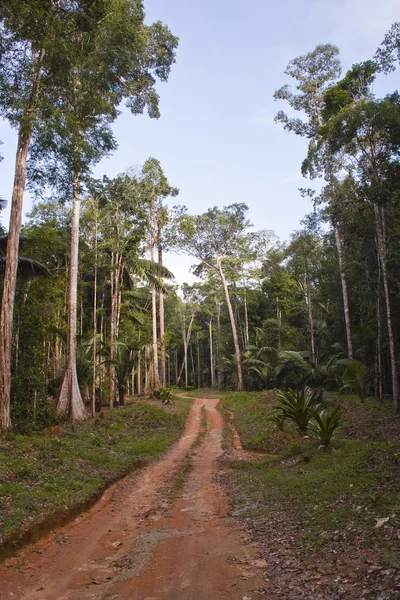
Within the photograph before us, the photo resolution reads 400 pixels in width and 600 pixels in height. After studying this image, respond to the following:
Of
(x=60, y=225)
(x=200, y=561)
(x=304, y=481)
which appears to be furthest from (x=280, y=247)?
(x=200, y=561)

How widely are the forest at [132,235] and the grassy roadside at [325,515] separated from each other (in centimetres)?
138

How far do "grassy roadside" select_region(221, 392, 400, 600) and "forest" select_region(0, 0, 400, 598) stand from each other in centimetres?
138

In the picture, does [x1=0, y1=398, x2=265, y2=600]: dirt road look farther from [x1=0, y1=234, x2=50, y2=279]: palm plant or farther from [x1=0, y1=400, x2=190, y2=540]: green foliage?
[x1=0, y1=234, x2=50, y2=279]: palm plant

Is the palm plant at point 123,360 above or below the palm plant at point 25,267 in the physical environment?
below

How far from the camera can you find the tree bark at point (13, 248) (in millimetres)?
9492

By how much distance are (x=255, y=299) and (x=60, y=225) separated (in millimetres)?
20219

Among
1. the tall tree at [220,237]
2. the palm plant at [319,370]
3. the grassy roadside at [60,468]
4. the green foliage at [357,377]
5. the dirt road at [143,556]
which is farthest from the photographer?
the tall tree at [220,237]

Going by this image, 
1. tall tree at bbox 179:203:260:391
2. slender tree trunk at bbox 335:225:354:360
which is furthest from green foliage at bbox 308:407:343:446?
tall tree at bbox 179:203:260:391

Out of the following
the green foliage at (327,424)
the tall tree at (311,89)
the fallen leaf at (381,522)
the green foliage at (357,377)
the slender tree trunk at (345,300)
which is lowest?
the fallen leaf at (381,522)

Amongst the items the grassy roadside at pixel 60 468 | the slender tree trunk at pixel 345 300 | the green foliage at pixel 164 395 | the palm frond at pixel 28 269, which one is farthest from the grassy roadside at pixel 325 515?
the green foliage at pixel 164 395

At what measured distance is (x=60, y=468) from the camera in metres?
7.68

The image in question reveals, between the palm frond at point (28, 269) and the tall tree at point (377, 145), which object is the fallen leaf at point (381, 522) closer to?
the tall tree at point (377, 145)

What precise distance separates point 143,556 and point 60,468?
3764 millimetres

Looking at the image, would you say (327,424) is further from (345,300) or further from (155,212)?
(155,212)
